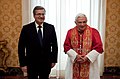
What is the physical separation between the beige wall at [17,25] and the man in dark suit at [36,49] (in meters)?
1.88

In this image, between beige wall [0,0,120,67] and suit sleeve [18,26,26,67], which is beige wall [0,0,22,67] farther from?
suit sleeve [18,26,26,67]

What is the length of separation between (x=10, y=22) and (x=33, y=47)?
6.71 ft

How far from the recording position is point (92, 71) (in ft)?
10.1

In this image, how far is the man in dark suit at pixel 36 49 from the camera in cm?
276

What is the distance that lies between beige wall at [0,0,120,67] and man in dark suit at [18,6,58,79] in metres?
1.88

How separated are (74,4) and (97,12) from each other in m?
0.52

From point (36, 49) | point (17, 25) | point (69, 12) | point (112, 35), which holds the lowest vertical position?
point (36, 49)

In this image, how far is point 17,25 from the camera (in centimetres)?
462

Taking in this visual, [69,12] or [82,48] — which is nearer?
[82,48]

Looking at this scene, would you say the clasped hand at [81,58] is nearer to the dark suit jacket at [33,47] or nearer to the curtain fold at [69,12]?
the dark suit jacket at [33,47]

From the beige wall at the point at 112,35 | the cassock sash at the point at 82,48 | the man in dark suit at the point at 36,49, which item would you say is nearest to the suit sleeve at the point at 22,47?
the man in dark suit at the point at 36,49

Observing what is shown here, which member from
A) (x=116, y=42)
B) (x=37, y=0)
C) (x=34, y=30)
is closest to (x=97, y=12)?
(x=116, y=42)

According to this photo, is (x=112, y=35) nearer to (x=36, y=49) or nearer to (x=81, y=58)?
(x=81, y=58)

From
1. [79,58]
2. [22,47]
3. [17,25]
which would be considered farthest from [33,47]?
[17,25]
